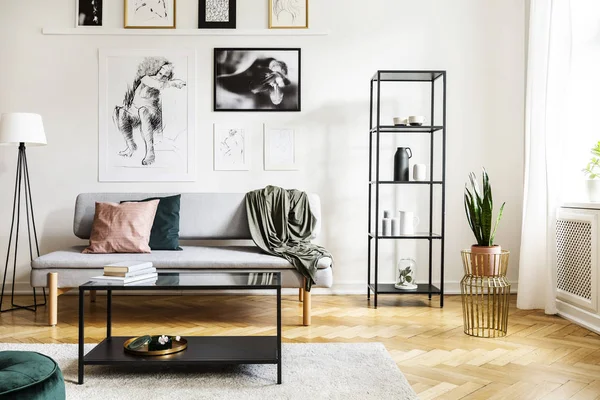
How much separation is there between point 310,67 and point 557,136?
76.3 inches

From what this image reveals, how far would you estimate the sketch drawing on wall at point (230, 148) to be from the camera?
4637mm

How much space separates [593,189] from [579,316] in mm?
815

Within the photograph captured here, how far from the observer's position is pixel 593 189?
3648 millimetres

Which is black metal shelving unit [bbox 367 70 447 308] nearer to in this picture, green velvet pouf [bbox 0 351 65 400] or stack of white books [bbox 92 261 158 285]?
stack of white books [bbox 92 261 158 285]

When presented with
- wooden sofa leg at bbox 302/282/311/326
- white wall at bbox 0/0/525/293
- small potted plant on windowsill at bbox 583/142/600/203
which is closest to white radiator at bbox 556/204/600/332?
small potted plant on windowsill at bbox 583/142/600/203

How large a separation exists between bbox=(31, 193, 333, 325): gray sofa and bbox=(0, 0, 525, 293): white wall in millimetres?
338

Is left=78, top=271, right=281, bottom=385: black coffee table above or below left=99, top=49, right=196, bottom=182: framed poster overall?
below

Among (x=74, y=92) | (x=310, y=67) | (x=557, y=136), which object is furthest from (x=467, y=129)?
(x=74, y=92)

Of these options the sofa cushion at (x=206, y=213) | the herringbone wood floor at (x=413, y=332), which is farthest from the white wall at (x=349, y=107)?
the herringbone wood floor at (x=413, y=332)

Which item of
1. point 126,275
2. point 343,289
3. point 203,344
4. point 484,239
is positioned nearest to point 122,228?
point 126,275

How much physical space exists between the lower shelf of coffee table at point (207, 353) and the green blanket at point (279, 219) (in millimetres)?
1257

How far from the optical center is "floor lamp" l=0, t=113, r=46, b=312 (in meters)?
3.99

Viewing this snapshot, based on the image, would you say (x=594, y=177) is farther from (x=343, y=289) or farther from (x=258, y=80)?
(x=258, y=80)

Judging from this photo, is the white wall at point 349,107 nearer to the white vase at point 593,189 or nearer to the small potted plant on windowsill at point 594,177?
the small potted plant on windowsill at point 594,177
